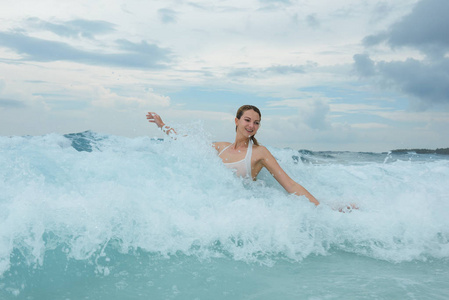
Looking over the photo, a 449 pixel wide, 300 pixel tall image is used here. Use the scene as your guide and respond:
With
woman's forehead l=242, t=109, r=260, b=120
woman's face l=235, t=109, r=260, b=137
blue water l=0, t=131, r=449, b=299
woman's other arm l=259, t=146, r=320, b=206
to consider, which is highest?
woman's forehead l=242, t=109, r=260, b=120

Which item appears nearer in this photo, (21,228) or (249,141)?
(21,228)

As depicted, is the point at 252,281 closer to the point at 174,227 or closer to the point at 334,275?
the point at 334,275

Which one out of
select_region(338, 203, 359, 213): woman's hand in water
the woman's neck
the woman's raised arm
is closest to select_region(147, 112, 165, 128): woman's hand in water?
the woman's raised arm

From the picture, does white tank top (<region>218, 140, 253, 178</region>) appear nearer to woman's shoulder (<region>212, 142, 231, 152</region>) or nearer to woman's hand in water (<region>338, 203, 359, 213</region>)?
woman's shoulder (<region>212, 142, 231, 152</region>)

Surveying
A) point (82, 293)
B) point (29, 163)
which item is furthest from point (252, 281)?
point (29, 163)

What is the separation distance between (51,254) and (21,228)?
0.33 meters

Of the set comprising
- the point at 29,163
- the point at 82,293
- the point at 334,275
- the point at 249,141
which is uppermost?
the point at 249,141

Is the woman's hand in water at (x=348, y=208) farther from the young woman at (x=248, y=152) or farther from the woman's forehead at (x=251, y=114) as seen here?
the woman's forehead at (x=251, y=114)

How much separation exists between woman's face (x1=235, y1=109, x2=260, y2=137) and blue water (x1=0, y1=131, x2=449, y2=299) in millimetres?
573

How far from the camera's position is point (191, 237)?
3498 mm

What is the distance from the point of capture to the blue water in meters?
2.86

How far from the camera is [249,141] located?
511 centimetres

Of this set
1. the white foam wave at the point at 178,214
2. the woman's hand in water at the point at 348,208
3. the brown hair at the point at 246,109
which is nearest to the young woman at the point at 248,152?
the brown hair at the point at 246,109

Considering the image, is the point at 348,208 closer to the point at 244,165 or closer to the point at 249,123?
the point at 244,165
